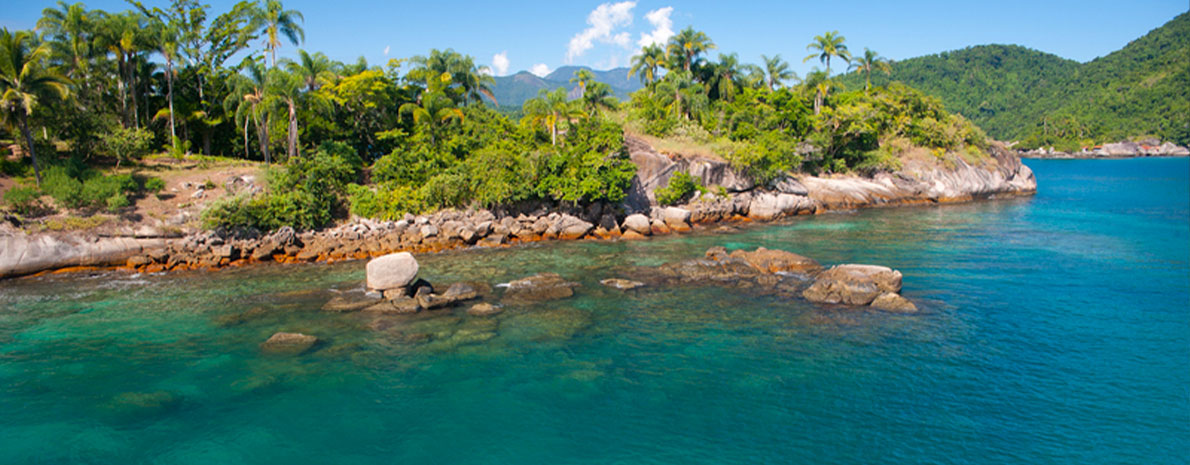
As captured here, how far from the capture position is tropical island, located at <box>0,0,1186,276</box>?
109 ft

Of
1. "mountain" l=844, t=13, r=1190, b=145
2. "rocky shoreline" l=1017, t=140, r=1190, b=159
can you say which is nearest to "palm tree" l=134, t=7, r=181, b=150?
"mountain" l=844, t=13, r=1190, b=145

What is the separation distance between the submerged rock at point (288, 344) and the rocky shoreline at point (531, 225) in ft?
48.2

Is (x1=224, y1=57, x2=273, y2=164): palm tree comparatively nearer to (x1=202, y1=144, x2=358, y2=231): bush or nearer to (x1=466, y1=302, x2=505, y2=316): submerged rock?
(x1=202, y1=144, x2=358, y2=231): bush

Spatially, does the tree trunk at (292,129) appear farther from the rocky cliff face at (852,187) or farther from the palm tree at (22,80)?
the rocky cliff face at (852,187)

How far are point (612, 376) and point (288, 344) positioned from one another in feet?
35.3

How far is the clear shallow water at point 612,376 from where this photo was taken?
548 inches

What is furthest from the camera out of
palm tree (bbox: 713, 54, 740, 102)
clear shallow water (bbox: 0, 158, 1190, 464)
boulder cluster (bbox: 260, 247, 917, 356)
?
palm tree (bbox: 713, 54, 740, 102)

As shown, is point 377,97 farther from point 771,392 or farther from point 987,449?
point 987,449

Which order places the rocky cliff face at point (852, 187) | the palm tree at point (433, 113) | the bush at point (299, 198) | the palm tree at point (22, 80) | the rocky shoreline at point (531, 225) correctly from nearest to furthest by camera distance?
the palm tree at point (22, 80) < the rocky shoreline at point (531, 225) < the bush at point (299, 198) < the palm tree at point (433, 113) < the rocky cliff face at point (852, 187)

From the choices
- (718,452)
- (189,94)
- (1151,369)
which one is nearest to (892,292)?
(1151,369)

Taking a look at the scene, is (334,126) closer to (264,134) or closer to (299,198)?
(264,134)

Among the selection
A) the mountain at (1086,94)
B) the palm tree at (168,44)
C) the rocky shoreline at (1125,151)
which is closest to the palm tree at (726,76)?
the palm tree at (168,44)

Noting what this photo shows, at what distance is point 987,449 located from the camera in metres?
13.5

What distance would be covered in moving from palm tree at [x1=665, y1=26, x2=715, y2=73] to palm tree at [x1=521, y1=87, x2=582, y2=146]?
20928mm
